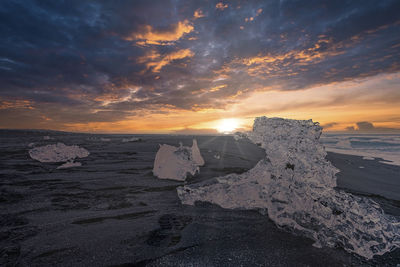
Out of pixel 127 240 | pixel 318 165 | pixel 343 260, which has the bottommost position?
pixel 343 260

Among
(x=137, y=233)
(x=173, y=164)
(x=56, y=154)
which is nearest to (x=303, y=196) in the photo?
(x=137, y=233)

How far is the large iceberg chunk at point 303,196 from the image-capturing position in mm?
2244

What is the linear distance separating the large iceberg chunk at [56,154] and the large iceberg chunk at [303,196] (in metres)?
6.21

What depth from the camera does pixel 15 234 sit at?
2.26 metres

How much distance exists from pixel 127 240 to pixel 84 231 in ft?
2.09

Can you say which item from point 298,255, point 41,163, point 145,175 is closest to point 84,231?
point 298,255

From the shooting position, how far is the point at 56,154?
7.22 meters

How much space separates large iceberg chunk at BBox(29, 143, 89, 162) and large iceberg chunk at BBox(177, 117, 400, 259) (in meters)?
6.21

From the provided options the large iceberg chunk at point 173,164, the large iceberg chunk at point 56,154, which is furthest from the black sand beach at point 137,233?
the large iceberg chunk at point 56,154

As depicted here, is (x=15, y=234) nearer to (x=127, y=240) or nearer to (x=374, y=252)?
(x=127, y=240)

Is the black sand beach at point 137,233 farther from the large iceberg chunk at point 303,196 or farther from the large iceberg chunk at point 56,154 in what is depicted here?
the large iceberg chunk at point 56,154

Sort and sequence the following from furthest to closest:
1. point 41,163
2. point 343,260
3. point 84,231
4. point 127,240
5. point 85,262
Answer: point 41,163
point 84,231
point 127,240
point 343,260
point 85,262

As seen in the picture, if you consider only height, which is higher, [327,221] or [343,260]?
[327,221]

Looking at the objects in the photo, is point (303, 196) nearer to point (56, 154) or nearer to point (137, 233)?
point (137, 233)
